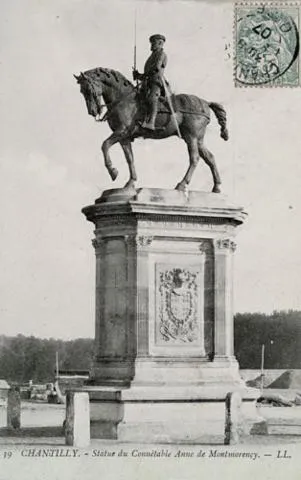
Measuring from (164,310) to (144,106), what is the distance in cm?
392

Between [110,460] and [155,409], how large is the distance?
2.96 m

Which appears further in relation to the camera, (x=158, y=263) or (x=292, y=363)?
(x=292, y=363)

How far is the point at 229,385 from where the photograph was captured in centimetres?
2303

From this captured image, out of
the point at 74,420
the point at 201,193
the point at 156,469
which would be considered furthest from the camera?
the point at 201,193

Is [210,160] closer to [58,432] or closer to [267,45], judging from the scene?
[267,45]

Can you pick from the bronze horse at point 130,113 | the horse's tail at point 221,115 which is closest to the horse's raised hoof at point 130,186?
the bronze horse at point 130,113

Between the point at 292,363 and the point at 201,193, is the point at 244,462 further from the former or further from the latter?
the point at 292,363

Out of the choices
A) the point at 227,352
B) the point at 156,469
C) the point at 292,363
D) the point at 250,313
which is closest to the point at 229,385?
the point at 227,352

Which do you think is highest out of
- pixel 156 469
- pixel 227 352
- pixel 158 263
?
pixel 158 263

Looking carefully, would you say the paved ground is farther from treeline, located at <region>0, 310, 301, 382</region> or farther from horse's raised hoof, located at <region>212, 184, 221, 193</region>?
treeline, located at <region>0, 310, 301, 382</region>

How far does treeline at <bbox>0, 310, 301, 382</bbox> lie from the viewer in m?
58.8

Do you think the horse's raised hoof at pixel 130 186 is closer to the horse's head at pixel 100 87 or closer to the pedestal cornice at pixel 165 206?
the pedestal cornice at pixel 165 206

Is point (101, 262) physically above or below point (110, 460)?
above

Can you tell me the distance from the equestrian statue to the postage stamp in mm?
1310
